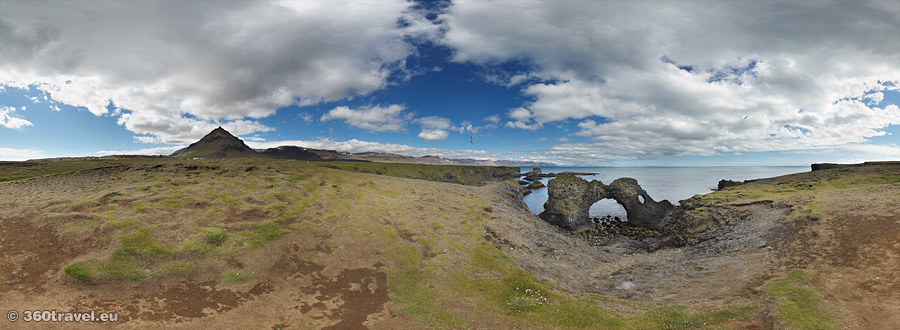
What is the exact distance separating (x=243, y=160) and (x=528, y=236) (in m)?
63.9

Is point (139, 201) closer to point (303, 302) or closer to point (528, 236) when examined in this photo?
point (303, 302)

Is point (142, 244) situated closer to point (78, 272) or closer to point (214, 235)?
point (78, 272)

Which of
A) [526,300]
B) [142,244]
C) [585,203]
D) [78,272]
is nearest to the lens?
[78,272]


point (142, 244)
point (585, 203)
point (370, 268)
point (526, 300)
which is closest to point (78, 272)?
point (142, 244)

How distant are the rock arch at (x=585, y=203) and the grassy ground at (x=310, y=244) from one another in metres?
30.7

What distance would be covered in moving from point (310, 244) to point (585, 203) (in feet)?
217

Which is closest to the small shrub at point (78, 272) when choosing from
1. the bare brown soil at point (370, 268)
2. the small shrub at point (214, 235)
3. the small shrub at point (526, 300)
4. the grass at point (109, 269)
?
the grass at point (109, 269)

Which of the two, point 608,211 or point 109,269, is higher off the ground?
point 109,269

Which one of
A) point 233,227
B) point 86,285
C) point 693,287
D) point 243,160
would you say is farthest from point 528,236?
point 243,160

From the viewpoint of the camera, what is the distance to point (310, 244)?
3309 centimetres

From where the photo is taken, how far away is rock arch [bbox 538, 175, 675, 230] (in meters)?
74.3

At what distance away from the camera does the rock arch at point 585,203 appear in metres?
74.3

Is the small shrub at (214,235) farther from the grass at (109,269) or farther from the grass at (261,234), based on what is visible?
the grass at (109,269)

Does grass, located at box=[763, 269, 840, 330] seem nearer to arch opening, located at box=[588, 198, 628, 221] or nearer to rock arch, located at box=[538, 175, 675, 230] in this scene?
rock arch, located at box=[538, 175, 675, 230]
